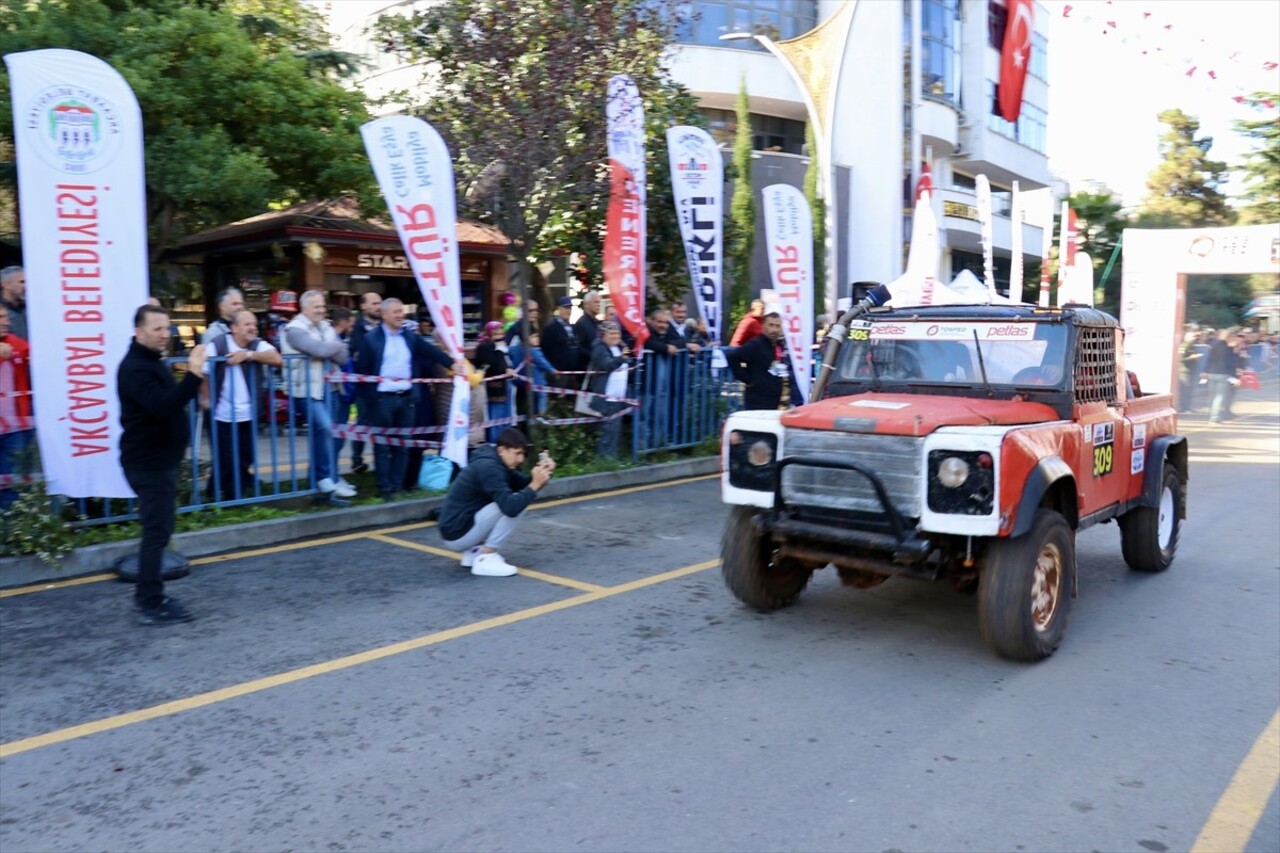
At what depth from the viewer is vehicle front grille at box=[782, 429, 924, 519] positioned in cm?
554

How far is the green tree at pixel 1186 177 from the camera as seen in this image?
4662cm

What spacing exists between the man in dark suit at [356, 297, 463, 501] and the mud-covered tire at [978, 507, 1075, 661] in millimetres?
5261

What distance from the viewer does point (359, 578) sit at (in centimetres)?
724

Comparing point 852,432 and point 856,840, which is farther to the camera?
point 852,432

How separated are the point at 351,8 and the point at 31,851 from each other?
30.4 metres

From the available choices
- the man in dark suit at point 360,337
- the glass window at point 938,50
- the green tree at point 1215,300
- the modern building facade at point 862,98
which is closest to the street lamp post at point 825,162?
the modern building facade at point 862,98

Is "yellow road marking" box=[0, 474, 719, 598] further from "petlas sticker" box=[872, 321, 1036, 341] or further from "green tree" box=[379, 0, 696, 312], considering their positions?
"petlas sticker" box=[872, 321, 1036, 341]

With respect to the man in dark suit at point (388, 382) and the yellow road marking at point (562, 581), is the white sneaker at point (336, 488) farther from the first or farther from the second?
the yellow road marking at point (562, 581)

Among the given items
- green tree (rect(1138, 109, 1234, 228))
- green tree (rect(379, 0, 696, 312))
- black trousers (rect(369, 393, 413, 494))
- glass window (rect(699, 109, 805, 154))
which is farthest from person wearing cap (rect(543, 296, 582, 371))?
green tree (rect(1138, 109, 1234, 228))

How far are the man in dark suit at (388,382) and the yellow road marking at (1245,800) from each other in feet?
21.7

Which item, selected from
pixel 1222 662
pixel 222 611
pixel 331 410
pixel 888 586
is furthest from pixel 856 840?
pixel 331 410

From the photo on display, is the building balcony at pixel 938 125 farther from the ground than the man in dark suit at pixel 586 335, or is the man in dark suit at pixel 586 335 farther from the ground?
the building balcony at pixel 938 125

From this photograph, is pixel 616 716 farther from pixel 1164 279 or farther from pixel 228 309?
Answer: pixel 1164 279

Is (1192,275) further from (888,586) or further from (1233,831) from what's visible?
(1233,831)
